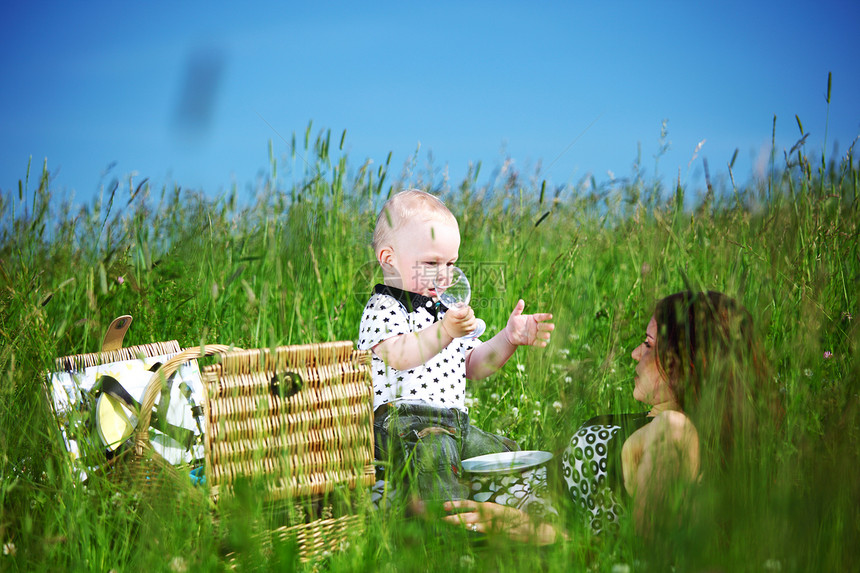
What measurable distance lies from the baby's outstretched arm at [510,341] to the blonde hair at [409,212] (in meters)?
0.42

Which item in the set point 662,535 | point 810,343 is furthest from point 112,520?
point 810,343

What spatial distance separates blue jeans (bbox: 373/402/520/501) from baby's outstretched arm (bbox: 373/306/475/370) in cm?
15

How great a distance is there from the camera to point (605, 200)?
397 cm

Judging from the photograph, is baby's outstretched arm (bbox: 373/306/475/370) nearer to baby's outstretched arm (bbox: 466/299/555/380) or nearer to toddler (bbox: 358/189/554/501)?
toddler (bbox: 358/189/554/501)

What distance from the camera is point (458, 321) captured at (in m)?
2.08

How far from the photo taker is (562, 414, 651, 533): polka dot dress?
5.92 ft

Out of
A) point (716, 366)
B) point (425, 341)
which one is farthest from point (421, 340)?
point (716, 366)

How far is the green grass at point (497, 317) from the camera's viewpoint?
146cm

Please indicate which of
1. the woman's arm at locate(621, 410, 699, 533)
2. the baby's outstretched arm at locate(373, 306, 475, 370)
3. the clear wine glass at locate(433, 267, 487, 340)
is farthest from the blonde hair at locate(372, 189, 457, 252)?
the woman's arm at locate(621, 410, 699, 533)

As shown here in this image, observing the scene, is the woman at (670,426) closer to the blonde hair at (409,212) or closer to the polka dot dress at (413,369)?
the polka dot dress at (413,369)

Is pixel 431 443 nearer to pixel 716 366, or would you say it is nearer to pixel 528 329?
pixel 528 329

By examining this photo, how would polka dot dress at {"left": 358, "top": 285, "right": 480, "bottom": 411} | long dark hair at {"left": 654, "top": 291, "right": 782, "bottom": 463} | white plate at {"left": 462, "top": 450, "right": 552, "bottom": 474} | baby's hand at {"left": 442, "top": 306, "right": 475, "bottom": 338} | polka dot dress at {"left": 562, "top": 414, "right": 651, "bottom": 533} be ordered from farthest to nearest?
polka dot dress at {"left": 358, "top": 285, "right": 480, "bottom": 411}, baby's hand at {"left": 442, "top": 306, "right": 475, "bottom": 338}, white plate at {"left": 462, "top": 450, "right": 552, "bottom": 474}, polka dot dress at {"left": 562, "top": 414, "right": 651, "bottom": 533}, long dark hair at {"left": 654, "top": 291, "right": 782, "bottom": 463}

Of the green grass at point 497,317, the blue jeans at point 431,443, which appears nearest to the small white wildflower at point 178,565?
the green grass at point 497,317

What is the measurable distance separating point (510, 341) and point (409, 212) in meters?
0.56
